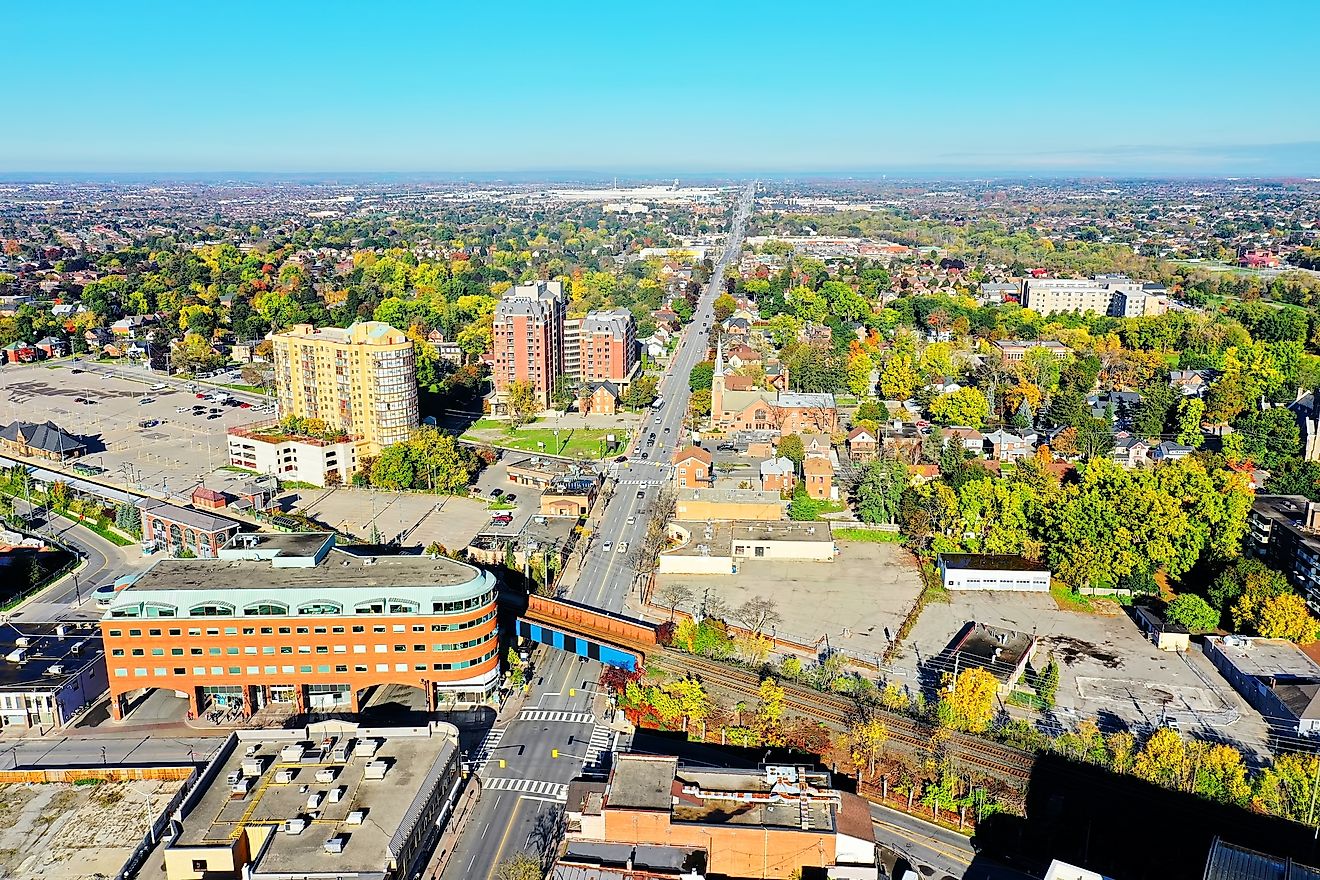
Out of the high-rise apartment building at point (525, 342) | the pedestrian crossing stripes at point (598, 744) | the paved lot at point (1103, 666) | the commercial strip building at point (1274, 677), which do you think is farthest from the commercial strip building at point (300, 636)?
the high-rise apartment building at point (525, 342)

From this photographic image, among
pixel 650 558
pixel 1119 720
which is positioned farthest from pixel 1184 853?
pixel 650 558

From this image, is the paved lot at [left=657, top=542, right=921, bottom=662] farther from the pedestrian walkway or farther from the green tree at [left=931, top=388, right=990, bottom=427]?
the green tree at [left=931, top=388, right=990, bottom=427]

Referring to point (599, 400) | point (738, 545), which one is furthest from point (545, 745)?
point (599, 400)

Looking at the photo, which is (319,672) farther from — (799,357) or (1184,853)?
(799,357)

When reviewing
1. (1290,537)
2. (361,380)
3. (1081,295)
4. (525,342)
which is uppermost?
(1081,295)

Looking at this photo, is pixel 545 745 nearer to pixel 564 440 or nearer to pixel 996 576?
pixel 996 576

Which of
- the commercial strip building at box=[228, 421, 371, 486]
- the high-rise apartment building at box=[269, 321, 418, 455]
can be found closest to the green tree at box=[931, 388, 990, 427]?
the high-rise apartment building at box=[269, 321, 418, 455]
